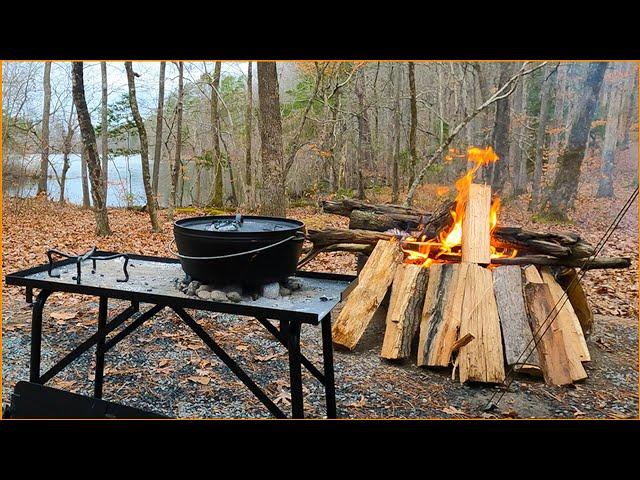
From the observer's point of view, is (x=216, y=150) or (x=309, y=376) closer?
(x=309, y=376)

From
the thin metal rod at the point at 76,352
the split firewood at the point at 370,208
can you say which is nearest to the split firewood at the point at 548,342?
the split firewood at the point at 370,208

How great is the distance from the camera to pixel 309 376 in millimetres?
3188

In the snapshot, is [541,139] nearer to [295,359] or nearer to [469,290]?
[469,290]

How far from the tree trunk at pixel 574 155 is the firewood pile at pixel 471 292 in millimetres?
2338

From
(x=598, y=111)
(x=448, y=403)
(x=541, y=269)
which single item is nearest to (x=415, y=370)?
(x=448, y=403)

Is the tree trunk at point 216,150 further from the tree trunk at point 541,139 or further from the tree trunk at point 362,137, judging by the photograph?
the tree trunk at point 541,139

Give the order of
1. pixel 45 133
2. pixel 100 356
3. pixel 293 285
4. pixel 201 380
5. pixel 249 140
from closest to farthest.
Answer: pixel 293 285, pixel 100 356, pixel 201 380, pixel 45 133, pixel 249 140

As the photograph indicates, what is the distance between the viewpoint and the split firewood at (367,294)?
3578 mm

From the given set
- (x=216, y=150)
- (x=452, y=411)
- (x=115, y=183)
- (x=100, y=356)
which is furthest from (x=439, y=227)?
(x=115, y=183)

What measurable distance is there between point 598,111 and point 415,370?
5516 mm

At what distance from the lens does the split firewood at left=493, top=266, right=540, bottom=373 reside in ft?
10.4

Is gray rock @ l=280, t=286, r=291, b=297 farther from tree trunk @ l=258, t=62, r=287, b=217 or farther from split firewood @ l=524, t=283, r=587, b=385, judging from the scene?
tree trunk @ l=258, t=62, r=287, b=217

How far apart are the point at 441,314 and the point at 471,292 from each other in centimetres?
30

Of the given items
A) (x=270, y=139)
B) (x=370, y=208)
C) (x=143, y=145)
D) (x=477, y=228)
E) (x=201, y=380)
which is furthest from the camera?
(x=143, y=145)
